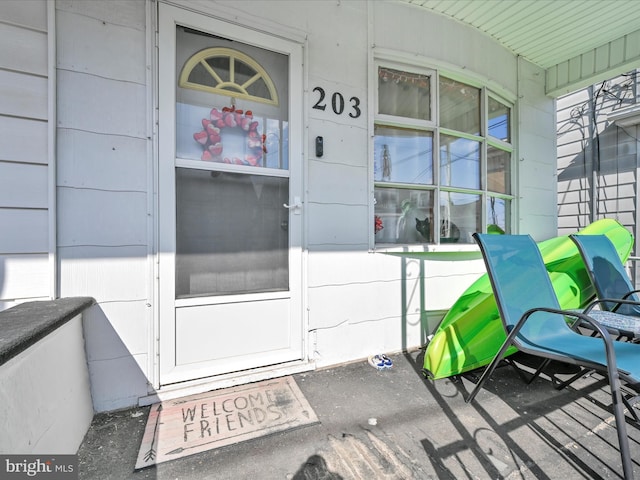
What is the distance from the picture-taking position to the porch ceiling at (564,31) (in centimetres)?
267

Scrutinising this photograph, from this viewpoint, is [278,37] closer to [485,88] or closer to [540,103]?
[485,88]

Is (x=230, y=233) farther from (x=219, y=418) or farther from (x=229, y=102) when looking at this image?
(x=219, y=418)

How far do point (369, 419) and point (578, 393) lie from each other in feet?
4.82

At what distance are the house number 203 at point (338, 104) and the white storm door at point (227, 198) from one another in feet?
0.58

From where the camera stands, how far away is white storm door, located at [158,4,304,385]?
6.20 ft

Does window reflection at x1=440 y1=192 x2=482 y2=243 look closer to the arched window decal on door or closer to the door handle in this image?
the door handle

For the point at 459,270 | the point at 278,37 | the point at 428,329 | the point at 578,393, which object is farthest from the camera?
the point at 459,270

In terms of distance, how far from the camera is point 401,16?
263cm

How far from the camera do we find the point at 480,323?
2.16 metres

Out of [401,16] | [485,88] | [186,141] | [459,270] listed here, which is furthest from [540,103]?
[186,141]

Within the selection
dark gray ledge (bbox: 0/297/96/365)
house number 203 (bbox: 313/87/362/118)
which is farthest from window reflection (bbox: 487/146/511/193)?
dark gray ledge (bbox: 0/297/96/365)

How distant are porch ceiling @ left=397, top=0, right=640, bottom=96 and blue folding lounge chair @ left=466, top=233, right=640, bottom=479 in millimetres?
2303

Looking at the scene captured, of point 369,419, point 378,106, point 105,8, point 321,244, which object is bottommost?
point 369,419

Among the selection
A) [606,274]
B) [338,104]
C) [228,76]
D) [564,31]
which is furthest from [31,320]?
[564,31]
